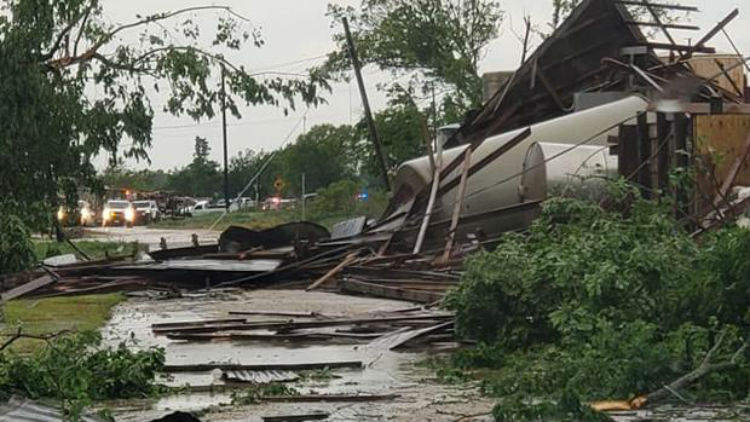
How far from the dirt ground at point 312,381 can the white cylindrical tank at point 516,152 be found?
13.6 ft

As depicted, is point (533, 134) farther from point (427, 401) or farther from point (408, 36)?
point (408, 36)

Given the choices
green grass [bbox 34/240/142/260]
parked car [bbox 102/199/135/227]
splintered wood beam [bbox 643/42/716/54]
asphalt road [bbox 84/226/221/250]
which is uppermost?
splintered wood beam [bbox 643/42/716/54]

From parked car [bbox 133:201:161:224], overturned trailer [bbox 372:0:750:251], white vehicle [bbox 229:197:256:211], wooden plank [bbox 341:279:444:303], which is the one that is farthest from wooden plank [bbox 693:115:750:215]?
parked car [bbox 133:201:161:224]

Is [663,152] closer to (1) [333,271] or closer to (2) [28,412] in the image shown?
(1) [333,271]

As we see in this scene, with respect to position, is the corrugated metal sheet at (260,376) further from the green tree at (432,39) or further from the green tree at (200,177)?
the green tree at (200,177)

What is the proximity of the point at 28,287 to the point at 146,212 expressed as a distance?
51863 mm

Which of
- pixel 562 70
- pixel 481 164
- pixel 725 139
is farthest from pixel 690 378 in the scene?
pixel 562 70

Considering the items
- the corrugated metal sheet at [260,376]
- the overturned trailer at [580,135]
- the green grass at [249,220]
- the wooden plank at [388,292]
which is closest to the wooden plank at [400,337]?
the corrugated metal sheet at [260,376]

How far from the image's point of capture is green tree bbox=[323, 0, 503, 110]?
152 feet

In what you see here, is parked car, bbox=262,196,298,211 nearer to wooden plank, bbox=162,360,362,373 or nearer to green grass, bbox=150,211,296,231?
green grass, bbox=150,211,296,231

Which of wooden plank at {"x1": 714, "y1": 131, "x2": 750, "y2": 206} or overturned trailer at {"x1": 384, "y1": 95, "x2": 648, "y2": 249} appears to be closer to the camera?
wooden plank at {"x1": 714, "y1": 131, "x2": 750, "y2": 206}

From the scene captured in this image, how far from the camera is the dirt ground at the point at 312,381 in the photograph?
766 cm

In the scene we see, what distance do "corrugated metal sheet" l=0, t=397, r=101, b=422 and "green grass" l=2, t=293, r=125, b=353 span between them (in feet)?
13.1

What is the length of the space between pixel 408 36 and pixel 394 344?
3736cm
